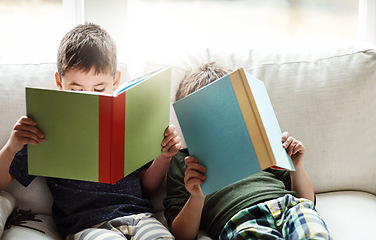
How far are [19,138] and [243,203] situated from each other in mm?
631

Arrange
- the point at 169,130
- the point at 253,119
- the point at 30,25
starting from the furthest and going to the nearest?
the point at 30,25
the point at 169,130
the point at 253,119

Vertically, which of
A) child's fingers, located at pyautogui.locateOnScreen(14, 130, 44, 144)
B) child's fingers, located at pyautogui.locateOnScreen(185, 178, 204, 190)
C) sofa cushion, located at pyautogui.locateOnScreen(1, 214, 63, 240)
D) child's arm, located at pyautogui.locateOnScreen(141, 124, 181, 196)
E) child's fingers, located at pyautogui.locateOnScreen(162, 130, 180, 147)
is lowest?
sofa cushion, located at pyautogui.locateOnScreen(1, 214, 63, 240)

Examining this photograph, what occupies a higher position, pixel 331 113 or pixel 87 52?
pixel 87 52

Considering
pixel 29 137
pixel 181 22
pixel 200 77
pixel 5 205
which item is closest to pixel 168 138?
pixel 200 77

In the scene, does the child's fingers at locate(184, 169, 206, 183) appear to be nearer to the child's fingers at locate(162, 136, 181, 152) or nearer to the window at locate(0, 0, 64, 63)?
the child's fingers at locate(162, 136, 181, 152)

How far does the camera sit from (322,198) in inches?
62.6

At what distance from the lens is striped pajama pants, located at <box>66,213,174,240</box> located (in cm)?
130

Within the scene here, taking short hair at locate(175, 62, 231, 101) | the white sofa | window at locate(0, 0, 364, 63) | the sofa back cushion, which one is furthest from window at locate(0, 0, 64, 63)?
short hair at locate(175, 62, 231, 101)

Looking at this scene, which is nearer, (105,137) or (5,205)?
(105,137)

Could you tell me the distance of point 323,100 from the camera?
1.63 metres

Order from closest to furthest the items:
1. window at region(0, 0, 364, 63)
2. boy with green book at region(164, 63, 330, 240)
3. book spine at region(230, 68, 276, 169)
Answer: book spine at region(230, 68, 276, 169), boy with green book at region(164, 63, 330, 240), window at region(0, 0, 364, 63)

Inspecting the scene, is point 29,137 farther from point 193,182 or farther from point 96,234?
point 193,182

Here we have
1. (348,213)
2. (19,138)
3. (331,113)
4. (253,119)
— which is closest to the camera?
(253,119)

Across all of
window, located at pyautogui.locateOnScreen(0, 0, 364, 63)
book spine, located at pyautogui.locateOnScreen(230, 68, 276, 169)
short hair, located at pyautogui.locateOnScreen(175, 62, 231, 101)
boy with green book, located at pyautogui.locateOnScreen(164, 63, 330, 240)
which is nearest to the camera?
book spine, located at pyautogui.locateOnScreen(230, 68, 276, 169)
